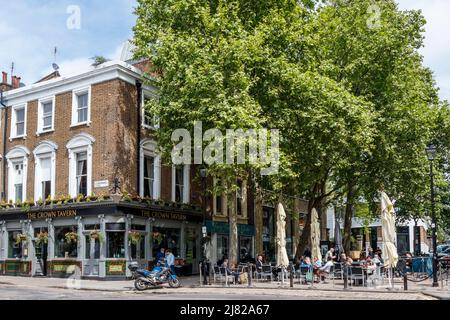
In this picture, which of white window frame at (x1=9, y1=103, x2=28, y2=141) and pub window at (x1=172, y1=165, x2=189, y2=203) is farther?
pub window at (x1=172, y1=165, x2=189, y2=203)

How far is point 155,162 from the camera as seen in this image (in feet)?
100

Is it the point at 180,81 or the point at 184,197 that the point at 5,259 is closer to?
Result: the point at 184,197

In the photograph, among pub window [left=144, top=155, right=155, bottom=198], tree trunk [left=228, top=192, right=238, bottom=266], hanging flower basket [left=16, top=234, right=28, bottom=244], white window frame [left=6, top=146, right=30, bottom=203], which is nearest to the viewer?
tree trunk [left=228, top=192, right=238, bottom=266]

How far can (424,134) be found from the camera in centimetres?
2986

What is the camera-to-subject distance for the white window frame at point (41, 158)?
30.3 metres

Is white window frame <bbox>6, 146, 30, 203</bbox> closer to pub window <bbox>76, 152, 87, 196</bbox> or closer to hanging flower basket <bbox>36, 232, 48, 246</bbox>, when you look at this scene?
hanging flower basket <bbox>36, 232, 48, 246</bbox>

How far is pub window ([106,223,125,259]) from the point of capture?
27.2 m

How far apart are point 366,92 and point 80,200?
54.5 ft

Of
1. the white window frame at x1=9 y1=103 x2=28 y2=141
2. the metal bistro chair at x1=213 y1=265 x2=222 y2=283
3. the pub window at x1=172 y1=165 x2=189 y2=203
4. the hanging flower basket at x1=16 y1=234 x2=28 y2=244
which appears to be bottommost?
the metal bistro chair at x1=213 y1=265 x2=222 y2=283

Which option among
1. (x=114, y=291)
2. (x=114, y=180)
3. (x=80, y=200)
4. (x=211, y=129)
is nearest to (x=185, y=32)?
(x=211, y=129)

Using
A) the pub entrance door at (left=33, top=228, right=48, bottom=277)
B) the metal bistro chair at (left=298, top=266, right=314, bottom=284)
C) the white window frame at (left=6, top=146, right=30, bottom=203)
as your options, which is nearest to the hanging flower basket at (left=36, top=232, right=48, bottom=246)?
the pub entrance door at (left=33, top=228, right=48, bottom=277)

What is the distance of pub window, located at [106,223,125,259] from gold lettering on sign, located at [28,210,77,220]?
2269 millimetres

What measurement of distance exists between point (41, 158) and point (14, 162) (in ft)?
7.73

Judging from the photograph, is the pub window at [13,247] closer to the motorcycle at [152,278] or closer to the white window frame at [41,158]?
the white window frame at [41,158]
